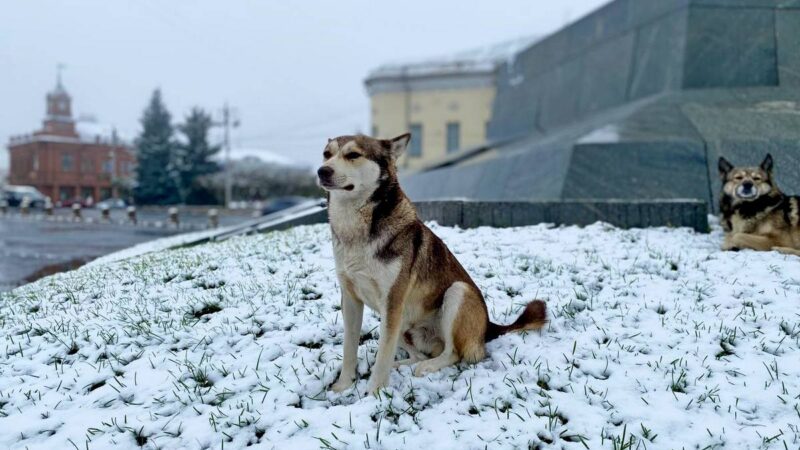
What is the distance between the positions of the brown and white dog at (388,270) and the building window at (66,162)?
77945 mm

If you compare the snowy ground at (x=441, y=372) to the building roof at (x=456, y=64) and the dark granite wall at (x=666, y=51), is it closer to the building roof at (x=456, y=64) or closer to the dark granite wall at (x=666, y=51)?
the dark granite wall at (x=666, y=51)

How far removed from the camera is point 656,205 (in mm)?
7984

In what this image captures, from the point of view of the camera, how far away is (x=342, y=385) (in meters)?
3.85

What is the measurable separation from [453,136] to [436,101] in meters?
2.62

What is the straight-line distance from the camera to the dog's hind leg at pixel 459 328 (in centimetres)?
389

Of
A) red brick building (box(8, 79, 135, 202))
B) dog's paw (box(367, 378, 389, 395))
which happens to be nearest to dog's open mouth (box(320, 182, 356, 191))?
dog's paw (box(367, 378, 389, 395))

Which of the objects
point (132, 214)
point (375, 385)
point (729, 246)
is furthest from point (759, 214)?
point (132, 214)

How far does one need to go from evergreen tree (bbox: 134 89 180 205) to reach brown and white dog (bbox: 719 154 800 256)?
5218 cm

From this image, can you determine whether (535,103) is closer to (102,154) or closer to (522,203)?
(522,203)

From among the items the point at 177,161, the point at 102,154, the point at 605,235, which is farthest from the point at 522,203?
the point at 102,154

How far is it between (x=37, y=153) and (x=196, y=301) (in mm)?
77260

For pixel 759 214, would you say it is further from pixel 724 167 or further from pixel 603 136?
pixel 603 136

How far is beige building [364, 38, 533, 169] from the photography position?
35.9m

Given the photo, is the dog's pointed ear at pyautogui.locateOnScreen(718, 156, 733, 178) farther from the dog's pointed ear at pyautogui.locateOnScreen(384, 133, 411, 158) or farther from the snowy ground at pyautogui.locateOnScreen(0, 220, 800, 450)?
the dog's pointed ear at pyautogui.locateOnScreen(384, 133, 411, 158)
